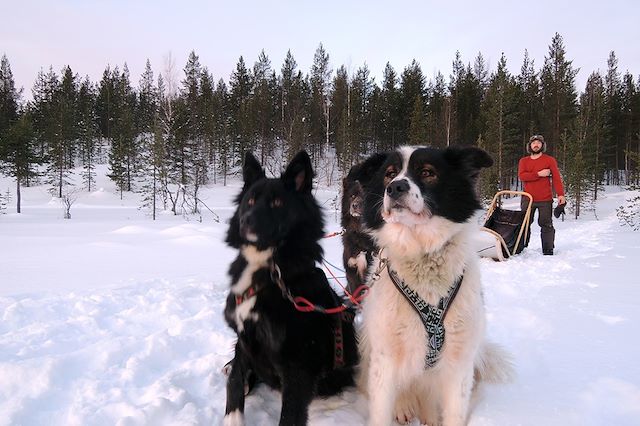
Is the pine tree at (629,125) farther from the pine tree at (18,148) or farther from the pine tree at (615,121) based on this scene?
the pine tree at (18,148)

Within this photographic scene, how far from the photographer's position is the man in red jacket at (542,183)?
24.1ft

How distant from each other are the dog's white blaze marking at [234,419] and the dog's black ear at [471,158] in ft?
6.35

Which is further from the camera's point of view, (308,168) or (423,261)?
Result: (308,168)

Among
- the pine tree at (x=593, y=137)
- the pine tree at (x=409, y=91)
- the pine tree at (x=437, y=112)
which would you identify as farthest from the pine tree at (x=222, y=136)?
the pine tree at (x=593, y=137)

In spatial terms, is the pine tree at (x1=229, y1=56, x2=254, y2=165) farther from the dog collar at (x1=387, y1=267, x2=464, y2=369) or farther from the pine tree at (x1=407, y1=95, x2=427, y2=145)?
the dog collar at (x1=387, y1=267, x2=464, y2=369)

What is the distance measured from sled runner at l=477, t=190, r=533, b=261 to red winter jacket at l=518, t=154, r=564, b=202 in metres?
0.28

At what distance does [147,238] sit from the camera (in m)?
12.1

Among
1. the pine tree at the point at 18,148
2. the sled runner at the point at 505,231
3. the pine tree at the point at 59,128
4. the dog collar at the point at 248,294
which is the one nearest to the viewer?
the dog collar at the point at 248,294

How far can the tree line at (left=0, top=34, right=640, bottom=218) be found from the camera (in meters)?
28.1

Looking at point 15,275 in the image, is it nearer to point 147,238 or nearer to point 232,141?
point 147,238

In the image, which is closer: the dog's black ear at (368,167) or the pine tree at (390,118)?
the dog's black ear at (368,167)

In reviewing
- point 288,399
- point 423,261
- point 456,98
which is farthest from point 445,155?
point 456,98

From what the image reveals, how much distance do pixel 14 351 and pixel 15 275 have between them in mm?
4042

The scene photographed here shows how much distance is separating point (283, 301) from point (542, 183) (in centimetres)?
717
